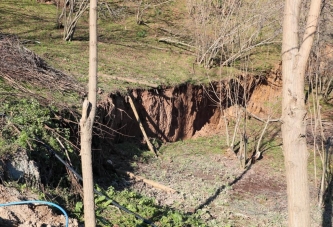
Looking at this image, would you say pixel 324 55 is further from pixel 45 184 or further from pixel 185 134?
pixel 45 184

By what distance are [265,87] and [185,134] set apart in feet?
14.3

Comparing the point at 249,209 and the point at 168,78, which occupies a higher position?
the point at 168,78

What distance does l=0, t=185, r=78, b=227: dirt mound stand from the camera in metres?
5.42

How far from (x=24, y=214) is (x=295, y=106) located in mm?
3279

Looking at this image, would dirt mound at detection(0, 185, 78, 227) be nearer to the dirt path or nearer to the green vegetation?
the green vegetation

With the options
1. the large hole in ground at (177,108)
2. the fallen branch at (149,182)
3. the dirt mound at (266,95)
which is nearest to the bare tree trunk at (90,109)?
the fallen branch at (149,182)

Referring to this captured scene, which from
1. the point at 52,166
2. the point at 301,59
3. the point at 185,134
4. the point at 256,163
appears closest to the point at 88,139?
the point at 301,59

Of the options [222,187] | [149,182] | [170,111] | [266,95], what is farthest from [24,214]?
[266,95]

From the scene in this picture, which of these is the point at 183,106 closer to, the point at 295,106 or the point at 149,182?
the point at 149,182

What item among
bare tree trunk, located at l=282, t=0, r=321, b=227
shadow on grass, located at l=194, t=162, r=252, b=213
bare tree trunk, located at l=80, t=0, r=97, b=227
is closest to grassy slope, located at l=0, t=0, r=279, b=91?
shadow on grass, located at l=194, t=162, r=252, b=213

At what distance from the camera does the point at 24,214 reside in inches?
220

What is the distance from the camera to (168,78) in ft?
45.3

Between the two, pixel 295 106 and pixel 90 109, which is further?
pixel 295 106

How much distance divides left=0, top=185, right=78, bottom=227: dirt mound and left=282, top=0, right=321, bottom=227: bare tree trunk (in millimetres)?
2660
